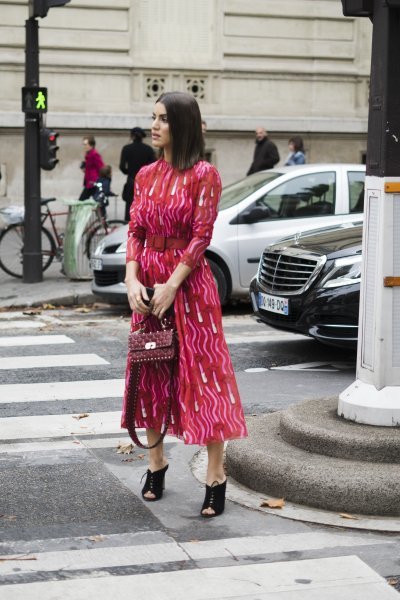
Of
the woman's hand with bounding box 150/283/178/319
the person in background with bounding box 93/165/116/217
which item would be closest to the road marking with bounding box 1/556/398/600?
the woman's hand with bounding box 150/283/178/319

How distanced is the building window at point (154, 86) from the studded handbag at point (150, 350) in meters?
17.2

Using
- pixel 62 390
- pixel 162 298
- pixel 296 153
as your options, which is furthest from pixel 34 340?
pixel 296 153

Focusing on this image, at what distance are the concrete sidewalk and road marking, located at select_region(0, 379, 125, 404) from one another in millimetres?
4301

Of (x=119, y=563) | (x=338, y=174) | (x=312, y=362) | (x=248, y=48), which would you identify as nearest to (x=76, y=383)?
(x=312, y=362)

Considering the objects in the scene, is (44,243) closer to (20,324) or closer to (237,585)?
(20,324)

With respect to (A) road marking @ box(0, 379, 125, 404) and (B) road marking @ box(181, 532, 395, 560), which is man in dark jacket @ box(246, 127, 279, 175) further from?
(B) road marking @ box(181, 532, 395, 560)

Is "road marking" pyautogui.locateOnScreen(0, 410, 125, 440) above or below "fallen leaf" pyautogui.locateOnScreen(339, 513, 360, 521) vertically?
below

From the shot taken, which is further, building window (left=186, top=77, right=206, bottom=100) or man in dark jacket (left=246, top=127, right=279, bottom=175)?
building window (left=186, top=77, right=206, bottom=100)

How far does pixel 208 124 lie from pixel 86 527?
691 inches

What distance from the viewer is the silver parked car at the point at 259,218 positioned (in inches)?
477

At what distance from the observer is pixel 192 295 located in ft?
17.5

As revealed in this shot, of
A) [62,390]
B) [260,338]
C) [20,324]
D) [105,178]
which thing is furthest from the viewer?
[105,178]

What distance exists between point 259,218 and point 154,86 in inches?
416

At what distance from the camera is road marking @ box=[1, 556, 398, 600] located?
4434 millimetres
